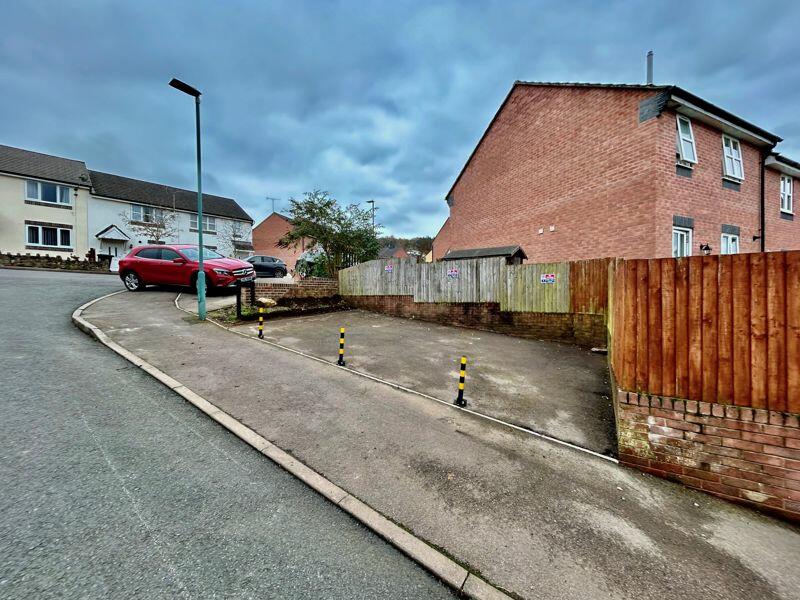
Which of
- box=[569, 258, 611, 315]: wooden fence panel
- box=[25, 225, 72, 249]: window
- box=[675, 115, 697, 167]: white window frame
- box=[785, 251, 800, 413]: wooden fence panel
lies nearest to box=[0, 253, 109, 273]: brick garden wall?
box=[25, 225, 72, 249]: window

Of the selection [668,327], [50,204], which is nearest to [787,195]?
[668,327]

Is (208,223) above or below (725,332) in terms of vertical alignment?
above

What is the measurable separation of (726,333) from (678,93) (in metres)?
11.7

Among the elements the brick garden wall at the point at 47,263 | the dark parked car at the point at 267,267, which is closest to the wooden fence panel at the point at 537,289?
the dark parked car at the point at 267,267

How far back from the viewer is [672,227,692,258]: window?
11.2m

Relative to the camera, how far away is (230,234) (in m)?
36.0

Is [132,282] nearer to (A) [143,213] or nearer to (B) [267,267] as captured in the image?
(B) [267,267]

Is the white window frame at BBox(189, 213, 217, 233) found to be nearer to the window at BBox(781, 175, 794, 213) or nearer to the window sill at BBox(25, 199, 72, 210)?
the window sill at BBox(25, 199, 72, 210)

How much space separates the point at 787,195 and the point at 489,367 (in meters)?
19.7

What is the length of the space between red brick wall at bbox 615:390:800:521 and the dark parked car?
19.8m

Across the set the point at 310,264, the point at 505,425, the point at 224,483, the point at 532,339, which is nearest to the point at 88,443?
the point at 224,483

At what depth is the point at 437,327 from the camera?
1124 cm

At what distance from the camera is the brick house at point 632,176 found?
10.9 metres

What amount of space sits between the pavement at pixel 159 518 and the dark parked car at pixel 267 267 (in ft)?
53.2
